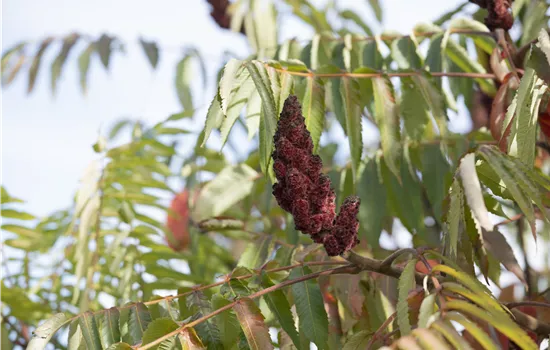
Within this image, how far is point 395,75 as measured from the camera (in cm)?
220

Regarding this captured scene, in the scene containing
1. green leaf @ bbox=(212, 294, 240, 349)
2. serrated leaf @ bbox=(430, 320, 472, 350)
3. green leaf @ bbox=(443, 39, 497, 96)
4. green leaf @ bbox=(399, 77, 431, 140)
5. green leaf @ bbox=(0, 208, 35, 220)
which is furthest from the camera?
green leaf @ bbox=(0, 208, 35, 220)

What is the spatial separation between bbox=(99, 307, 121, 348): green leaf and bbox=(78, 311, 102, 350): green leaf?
3cm

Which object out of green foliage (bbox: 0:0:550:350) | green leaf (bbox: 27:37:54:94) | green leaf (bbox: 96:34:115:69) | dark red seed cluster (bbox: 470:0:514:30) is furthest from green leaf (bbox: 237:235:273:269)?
green leaf (bbox: 27:37:54:94)

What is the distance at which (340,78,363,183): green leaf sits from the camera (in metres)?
2.01

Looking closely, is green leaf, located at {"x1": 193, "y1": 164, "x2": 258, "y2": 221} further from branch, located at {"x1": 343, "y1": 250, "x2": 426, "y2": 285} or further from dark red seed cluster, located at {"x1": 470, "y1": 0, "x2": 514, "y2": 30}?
branch, located at {"x1": 343, "y1": 250, "x2": 426, "y2": 285}

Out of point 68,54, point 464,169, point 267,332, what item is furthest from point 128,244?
point 464,169

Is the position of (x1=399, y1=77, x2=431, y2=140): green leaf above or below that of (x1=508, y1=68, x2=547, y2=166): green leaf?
below

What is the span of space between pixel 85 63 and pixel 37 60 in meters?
0.28

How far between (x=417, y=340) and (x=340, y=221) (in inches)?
17.1

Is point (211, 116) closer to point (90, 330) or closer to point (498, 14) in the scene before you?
point (90, 330)

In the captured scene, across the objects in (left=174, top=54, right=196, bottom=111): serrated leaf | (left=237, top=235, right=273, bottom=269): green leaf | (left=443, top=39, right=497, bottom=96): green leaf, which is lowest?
(left=237, top=235, right=273, bottom=269): green leaf

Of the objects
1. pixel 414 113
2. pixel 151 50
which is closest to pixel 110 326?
pixel 414 113

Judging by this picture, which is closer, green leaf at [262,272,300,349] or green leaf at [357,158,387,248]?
green leaf at [262,272,300,349]

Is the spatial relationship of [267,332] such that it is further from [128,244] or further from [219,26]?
[219,26]
